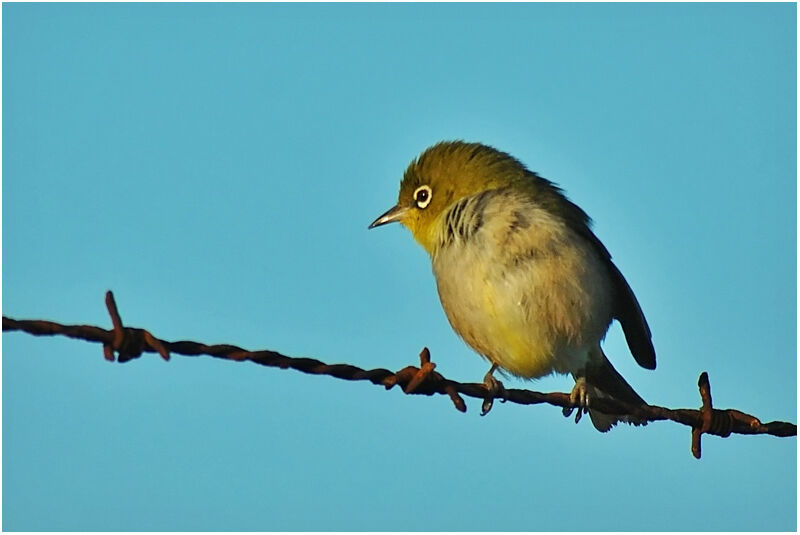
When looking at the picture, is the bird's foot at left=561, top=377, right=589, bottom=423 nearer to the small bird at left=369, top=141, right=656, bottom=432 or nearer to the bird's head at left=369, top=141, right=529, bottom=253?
the small bird at left=369, top=141, right=656, bottom=432

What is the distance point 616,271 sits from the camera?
8.38 metres

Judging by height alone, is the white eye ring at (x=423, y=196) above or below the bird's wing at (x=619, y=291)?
above

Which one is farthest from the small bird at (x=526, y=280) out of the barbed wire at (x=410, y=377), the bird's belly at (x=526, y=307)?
the barbed wire at (x=410, y=377)

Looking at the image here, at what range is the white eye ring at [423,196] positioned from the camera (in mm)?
8992

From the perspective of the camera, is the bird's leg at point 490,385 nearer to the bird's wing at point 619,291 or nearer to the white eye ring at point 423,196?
the bird's wing at point 619,291

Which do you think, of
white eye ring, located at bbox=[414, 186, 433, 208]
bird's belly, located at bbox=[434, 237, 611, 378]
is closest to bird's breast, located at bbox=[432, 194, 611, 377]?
bird's belly, located at bbox=[434, 237, 611, 378]

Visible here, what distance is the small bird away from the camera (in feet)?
25.1

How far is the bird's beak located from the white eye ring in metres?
0.13

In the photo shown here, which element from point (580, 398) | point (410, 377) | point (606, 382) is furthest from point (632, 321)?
point (410, 377)

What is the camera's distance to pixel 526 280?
7.62 meters

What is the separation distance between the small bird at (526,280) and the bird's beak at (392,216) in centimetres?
22

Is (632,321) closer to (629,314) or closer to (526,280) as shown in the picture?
(629,314)

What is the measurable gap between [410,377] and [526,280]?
2.10 metres

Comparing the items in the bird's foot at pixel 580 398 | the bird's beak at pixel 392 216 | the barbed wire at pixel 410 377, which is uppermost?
the bird's beak at pixel 392 216
